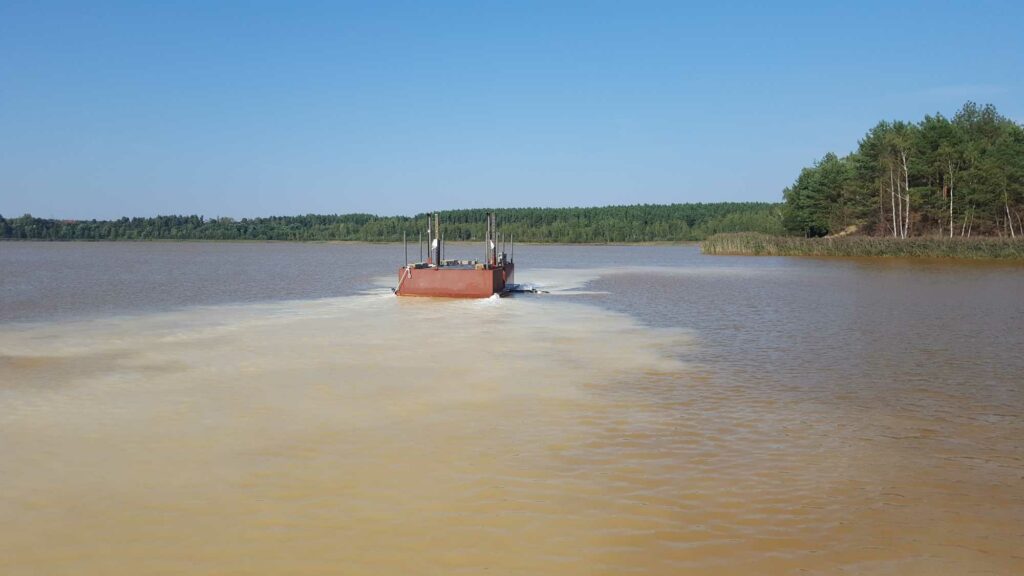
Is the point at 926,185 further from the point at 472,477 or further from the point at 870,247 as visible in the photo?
the point at 472,477

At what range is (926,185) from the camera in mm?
57281

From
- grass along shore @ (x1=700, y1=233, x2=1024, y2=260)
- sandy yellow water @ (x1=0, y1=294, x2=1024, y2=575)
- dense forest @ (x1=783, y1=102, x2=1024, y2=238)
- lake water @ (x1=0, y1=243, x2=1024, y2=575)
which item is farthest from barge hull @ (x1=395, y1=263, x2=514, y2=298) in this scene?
dense forest @ (x1=783, y1=102, x2=1024, y2=238)

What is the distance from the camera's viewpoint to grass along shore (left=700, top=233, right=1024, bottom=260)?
1743 inches

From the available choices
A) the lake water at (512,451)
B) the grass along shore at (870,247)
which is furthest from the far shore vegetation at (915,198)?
the lake water at (512,451)

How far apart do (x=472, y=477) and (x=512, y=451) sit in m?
0.81

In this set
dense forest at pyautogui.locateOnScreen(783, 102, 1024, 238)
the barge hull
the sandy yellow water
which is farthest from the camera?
dense forest at pyautogui.locateOnScreen(783, 102, 1024, 238)

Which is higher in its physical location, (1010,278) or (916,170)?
(916,170)

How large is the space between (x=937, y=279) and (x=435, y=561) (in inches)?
1208

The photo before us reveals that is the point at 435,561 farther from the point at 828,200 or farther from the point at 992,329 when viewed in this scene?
the point at 828,200

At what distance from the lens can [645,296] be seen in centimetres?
2448

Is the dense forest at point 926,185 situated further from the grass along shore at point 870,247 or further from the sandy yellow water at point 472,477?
the sandy yellow water at point 472,477

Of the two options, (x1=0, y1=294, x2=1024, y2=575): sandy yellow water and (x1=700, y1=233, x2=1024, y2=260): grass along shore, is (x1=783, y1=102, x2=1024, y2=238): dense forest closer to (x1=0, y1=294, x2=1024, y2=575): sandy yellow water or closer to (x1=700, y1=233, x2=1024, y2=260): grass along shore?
(x1=700, y1=233, x2=1024, y2=260): grass along shore

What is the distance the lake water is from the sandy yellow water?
0.09 feet

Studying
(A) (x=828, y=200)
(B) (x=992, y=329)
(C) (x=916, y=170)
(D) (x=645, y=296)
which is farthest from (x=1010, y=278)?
(A) (x=828, y=200)
